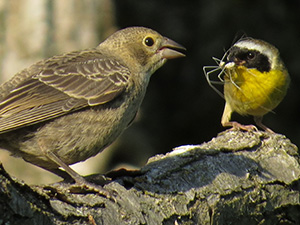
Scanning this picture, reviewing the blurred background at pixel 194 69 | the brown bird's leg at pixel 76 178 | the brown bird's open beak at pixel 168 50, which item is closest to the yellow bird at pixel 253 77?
the brown bird's open beak at pixel 168 50

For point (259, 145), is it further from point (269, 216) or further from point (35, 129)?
point (35, 129)

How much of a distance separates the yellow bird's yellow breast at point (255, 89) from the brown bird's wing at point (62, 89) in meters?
1.25

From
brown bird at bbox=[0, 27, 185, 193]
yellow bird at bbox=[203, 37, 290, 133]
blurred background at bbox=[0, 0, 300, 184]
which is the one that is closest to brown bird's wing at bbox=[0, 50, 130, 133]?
brown bird at bbox=[0, 27, 185, 193]

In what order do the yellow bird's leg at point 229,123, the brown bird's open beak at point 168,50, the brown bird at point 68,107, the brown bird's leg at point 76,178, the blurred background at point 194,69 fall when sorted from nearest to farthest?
the brown bird's leg at point 76,178, the brown bird at point 68,107, the yellow bird's leg at point 229,123, the brown bird's open beak at point 168,50, the blurred background at point 194,69

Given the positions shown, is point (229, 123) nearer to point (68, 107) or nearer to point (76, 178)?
point (68, 107)

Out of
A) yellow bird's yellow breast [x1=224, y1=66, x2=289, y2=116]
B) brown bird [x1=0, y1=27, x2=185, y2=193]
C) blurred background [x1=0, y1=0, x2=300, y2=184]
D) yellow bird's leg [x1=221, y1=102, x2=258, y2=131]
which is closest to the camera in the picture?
brown bird [x1=0, y1=27, x2=185, y2=193]

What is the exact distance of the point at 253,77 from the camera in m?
6.35

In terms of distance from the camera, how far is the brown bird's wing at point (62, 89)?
5102 mm

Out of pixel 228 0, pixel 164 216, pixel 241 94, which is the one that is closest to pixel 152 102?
pixel 228 0

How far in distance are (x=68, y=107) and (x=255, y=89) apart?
1.90 meters

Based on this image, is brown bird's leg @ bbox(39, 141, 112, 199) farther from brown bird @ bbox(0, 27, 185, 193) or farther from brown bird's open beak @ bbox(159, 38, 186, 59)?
brown bird's open beak @ bbox(159, 38, 186, 59)

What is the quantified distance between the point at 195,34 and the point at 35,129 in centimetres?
690

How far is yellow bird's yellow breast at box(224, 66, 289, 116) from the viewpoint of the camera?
6.24 metres

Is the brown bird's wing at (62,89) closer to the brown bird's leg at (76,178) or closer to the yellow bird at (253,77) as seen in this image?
the brown bird's leg at (76,178)
